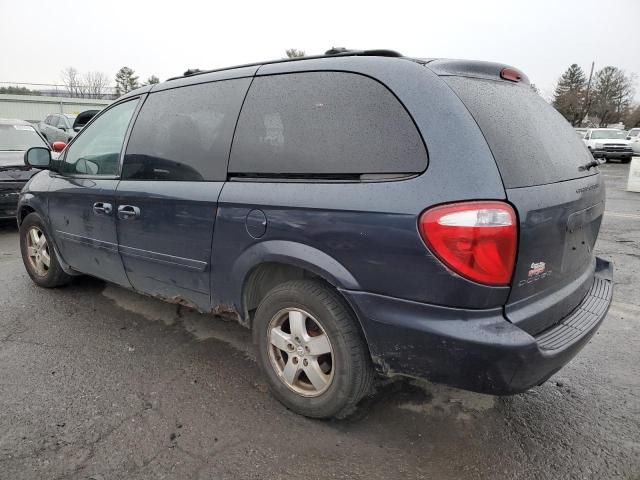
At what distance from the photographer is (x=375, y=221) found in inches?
79.5

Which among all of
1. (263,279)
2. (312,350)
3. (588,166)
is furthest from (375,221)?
(588,166)

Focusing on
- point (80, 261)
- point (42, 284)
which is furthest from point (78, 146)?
point (42, 284)

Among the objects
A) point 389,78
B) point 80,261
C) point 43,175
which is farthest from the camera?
point 43,175

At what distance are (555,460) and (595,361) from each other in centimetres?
123

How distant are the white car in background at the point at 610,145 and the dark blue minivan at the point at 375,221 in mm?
23248

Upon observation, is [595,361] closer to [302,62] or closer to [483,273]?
[483,273]

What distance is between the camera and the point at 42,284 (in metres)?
4.48

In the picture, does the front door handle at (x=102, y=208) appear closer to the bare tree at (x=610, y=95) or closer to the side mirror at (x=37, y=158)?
the side mirror at (x=37, y=158)

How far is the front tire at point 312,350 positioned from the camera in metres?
2.25

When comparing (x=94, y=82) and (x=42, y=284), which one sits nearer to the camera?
(x=42, y=284)

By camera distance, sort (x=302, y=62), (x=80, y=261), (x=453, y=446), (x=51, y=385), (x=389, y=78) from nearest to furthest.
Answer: (x=389, y=78) → (x=453, y=446) → (x=302, y=62) → (x=51, y=385) → (x=80, y=261)

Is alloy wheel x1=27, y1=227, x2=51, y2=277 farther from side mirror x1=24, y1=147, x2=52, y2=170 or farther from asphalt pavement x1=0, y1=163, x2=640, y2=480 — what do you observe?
asphalt pavement x1=0, y1=163, x2=640, y2=480

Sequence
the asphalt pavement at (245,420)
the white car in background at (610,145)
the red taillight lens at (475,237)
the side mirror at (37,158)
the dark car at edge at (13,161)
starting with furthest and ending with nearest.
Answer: the white car in background at (610,145) → the dark car at edge at (13,161) → the side mirror at (37,158) → the asphalt pavement at (245,420) → the red taillight lens at (475,237)

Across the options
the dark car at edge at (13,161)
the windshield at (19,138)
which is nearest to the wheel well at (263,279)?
the dark car at edge at (13,161)
